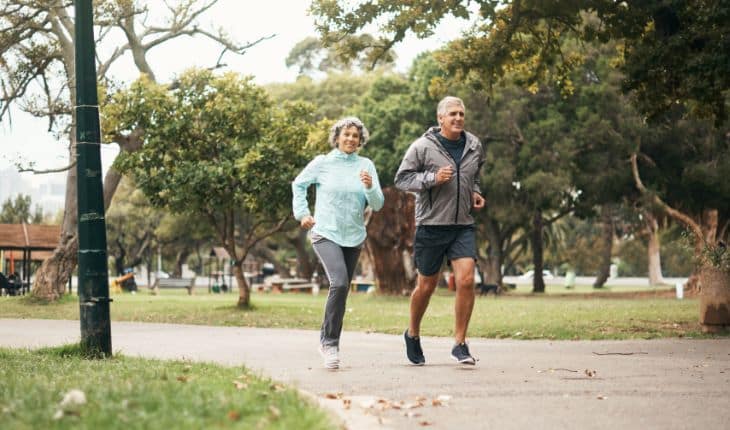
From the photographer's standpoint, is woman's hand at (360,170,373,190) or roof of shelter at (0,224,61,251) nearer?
woman's hand at (360,170,373,190)

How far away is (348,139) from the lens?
8.64m

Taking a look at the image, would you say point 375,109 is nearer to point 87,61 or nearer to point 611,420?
point 87,61

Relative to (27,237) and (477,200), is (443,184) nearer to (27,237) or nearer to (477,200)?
(477,200)

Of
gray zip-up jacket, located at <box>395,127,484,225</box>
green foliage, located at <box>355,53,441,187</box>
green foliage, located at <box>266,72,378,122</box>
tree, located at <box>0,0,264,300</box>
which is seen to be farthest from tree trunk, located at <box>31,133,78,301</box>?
green foliage, located at <box>266,72,378,122</box>

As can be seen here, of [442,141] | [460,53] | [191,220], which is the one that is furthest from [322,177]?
[191,220]

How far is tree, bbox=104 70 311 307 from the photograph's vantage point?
19.7 metres

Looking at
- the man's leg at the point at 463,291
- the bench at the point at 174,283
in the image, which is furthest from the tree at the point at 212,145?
the bench at the point at 174,283

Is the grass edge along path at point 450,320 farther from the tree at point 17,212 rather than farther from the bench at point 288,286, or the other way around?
the tree at point 17,212

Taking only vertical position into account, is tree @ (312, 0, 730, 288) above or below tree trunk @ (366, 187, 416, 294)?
above

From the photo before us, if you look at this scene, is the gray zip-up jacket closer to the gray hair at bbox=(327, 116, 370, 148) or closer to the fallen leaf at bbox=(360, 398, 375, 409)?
the gray hair at bbox=(327, 116, 370, 148)

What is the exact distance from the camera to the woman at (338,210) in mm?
8531

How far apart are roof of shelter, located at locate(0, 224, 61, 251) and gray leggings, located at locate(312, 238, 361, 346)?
25.6 m

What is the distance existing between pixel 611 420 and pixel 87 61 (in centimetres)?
558

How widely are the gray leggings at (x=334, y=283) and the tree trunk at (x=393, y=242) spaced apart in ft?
67.4
